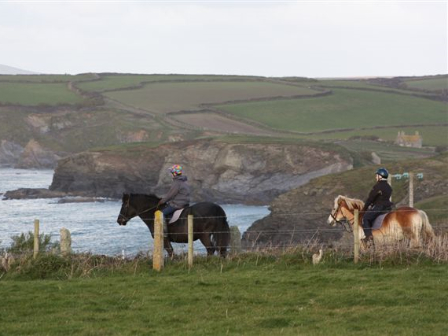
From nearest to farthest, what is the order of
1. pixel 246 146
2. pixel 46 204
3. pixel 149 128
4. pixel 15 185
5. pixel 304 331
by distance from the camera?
pixel 304 331
pixel 46 204
pixel 246 146
pixel 15 185
pixel 149 128

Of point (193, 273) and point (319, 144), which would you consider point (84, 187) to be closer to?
point (319, 144)

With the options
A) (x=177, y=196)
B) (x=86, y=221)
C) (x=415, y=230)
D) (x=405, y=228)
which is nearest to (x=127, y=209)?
→ (x=177, y=196)

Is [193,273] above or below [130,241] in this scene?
above

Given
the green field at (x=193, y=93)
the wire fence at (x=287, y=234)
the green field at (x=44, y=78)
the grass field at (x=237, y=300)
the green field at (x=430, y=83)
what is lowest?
the wire fence at (x=287, y=234)

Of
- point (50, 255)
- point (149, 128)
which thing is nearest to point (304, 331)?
point (50, 255)

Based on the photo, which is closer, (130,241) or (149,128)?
(130,241)

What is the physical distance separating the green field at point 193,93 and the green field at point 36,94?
27.4 feet

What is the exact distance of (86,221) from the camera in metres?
84.8

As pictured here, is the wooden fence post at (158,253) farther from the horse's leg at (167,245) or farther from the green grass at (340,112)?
the green grass at (340,112)

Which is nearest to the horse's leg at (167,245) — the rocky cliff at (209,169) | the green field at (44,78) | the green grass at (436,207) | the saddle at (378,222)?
the saddle at (378,222)

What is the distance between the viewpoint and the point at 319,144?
108812mm

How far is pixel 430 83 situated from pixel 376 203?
156683 millimetres

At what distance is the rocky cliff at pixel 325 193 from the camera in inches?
2650

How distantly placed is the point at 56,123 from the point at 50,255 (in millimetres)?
143470
